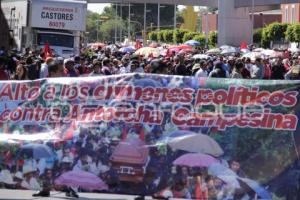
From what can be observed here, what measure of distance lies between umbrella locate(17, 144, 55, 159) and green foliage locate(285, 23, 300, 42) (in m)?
68.6

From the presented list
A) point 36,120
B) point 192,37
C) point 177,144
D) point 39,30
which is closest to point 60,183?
point 36,120

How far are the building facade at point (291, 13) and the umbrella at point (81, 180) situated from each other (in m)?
87.7

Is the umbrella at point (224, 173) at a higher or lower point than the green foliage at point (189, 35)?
lower

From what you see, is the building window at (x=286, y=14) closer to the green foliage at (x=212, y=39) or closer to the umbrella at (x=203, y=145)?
the green foliage at (x=212, y=39)

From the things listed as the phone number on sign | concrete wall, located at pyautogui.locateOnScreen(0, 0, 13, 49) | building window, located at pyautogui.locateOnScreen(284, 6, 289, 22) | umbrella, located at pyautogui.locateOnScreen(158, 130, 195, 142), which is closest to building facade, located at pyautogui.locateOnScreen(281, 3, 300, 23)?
building window, located at pyautogui.locateOnScreen(284, 6, 289, 22)

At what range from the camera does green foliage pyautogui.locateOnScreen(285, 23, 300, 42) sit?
3012 inches

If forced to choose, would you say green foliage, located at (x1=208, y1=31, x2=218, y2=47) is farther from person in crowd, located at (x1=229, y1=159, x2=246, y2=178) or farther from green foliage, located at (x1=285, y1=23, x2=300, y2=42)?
person in crowd, located at (x1=229, y1=159, x2=246, y2=178)

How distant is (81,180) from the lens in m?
→ 8.83

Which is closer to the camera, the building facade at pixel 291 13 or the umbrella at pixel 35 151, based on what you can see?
the umbrella at pixel 35 151

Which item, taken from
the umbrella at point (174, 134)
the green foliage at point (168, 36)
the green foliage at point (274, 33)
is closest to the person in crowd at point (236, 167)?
the umbrella at point (174, 134)

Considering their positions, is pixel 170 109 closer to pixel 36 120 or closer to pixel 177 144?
pixel 177 144

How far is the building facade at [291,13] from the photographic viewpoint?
319ft

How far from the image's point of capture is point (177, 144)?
859 centimetres

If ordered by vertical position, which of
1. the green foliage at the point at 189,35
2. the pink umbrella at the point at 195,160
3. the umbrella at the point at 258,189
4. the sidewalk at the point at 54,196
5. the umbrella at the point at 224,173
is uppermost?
the green foliage at the point at 189,35
